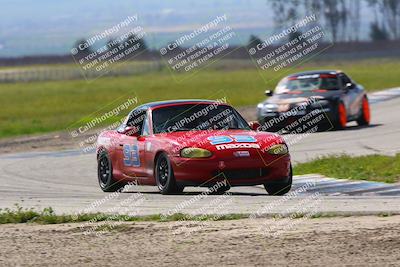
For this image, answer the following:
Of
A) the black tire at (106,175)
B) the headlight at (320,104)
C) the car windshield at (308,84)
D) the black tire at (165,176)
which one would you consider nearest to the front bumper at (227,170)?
the black tire at (165,176)

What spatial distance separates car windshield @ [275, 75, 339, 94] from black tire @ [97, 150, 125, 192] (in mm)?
10955

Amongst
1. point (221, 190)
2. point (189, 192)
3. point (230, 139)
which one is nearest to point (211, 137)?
point (230, 139)

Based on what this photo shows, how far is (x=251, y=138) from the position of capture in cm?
1468

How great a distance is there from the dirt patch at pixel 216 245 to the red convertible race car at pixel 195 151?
3.04 m

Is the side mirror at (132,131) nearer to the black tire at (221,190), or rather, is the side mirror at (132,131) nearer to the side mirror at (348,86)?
the black tire at (221,190)

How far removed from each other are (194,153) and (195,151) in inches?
1.2

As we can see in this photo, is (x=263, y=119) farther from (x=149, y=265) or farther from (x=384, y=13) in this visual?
(x=384, y=13)

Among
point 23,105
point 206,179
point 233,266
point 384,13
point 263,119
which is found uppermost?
point 233,266

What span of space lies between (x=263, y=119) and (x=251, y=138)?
12.1 meters

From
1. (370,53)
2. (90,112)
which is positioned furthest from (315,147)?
(370,53)

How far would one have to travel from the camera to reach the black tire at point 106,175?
1659 centimetres

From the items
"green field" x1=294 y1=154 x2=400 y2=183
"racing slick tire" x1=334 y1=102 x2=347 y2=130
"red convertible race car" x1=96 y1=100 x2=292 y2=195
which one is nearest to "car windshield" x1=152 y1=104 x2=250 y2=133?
"red convertible race car" x1=96 y1=100 x2=292 y2=195

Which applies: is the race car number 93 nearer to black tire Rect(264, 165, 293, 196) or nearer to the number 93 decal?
black tire Rect(264, 165, 293, 196)

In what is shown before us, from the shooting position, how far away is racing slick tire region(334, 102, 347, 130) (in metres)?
26.9
